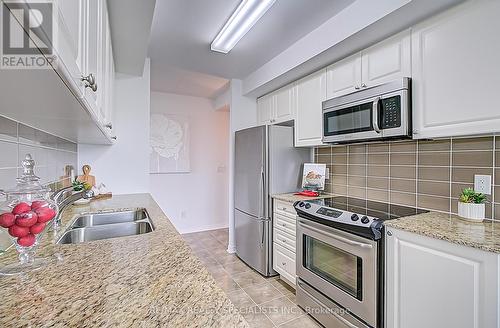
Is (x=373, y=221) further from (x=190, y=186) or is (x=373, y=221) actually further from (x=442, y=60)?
(x=190, y=186)

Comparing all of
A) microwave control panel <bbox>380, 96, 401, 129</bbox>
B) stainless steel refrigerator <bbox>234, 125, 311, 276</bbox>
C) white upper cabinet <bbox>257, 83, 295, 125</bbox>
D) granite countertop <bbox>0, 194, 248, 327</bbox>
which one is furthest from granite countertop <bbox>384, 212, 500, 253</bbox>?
white upper cabinet <bbox>257, 83, 295, 125</bbox>

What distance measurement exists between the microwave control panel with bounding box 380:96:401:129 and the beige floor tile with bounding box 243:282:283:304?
1.78 metres

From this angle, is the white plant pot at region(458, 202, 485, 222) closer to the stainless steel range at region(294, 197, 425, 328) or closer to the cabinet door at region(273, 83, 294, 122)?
the stainless steel range at region(294, 197, 425, 328)

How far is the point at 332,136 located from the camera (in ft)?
6.89

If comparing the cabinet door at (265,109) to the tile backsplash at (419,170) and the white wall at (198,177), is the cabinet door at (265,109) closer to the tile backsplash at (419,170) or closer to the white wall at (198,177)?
the tile backsplash at (419,170)

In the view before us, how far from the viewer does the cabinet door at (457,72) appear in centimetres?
125

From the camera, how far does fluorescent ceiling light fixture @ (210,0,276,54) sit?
1600mm

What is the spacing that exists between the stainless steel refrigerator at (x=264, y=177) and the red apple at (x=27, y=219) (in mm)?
2035

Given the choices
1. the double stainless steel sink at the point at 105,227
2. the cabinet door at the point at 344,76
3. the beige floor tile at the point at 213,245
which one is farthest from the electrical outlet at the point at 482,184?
the beige floor tile at the point at 213,245

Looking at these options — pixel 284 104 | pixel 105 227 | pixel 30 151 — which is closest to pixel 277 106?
pixel 284 104

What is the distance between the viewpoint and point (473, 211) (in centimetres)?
140

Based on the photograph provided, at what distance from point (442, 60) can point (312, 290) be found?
184cm

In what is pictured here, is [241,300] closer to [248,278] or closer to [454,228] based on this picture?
[248,278]

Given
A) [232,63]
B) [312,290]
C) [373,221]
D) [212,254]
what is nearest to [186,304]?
[373,221]
